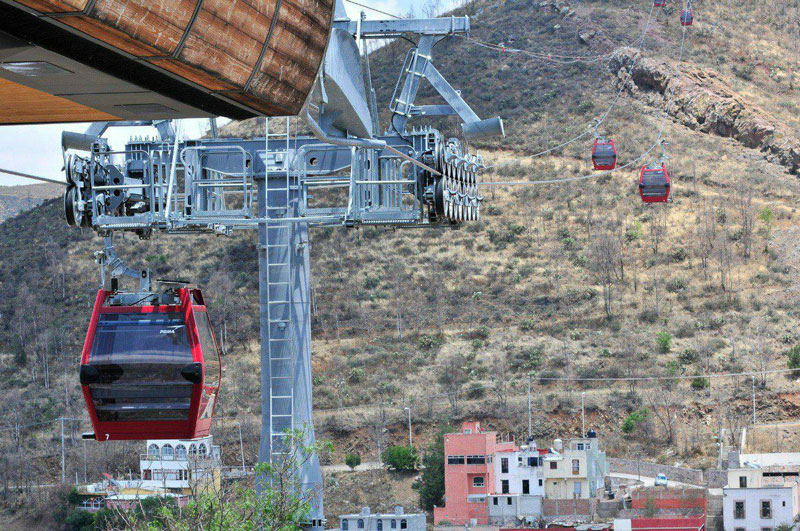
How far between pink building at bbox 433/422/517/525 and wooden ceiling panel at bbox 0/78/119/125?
120ft

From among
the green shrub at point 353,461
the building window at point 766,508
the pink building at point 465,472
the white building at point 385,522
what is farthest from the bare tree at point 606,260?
the white building at point 385,522

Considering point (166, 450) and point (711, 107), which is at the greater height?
point (711, 107)

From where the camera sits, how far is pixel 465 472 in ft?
131

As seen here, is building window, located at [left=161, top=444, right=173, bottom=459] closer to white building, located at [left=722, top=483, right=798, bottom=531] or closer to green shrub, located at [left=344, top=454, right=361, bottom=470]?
green shrub, located at [left=344, top=454, right=361, bottom=470]

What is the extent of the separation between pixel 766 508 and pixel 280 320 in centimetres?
2370

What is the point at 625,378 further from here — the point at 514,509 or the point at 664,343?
the point at 514,509

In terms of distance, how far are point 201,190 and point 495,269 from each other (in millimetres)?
46033

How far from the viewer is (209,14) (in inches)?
98.9

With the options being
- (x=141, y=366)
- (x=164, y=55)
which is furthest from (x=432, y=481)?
(x=164, y=55)

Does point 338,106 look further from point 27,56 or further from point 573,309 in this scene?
point 573,309

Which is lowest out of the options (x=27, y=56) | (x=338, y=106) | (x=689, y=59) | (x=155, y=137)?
(x=27, y=56)

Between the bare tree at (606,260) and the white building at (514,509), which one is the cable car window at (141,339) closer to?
the white building at (514,509)

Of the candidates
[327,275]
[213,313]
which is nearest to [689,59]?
[327,275]

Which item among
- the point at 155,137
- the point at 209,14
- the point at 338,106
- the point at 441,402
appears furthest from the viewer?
the point at 441,402
